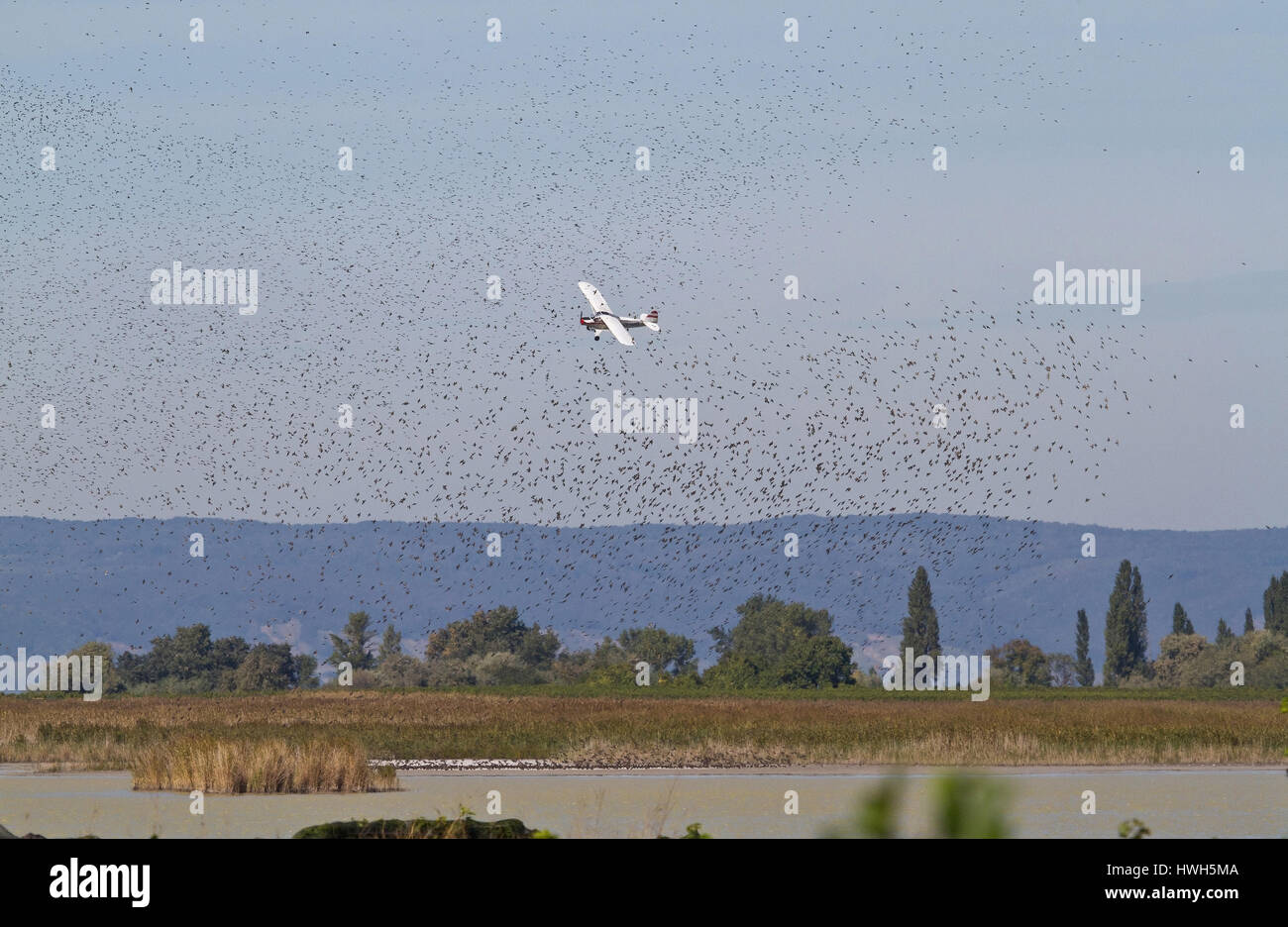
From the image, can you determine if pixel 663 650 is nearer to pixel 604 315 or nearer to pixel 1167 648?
pixel 1167 648

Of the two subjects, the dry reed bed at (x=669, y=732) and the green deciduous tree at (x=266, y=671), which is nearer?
the dry reed bed at (x=669, y=732)

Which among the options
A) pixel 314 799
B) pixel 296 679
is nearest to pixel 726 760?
pixel 314 799

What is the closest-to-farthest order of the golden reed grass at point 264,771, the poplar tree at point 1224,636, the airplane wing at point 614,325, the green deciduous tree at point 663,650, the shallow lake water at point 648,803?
the shallow lake water at point 648,803 → the golden reed grass at point 264,771 → the airplane wing at point 614,325 → the poplar tree at point 1224,636 → the green deciduous tree at point 663,650

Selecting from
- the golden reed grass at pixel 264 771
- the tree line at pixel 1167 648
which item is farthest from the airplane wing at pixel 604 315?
the tree line at pixel 1167 648

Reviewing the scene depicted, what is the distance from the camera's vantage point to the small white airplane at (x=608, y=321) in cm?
5778

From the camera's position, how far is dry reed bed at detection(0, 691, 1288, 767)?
5109 cm

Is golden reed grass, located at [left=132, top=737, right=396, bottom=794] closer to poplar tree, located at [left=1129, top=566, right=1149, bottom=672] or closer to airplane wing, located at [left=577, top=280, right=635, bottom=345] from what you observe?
airplane wing, located at [left=577, top=280, right=635, bottom=345]

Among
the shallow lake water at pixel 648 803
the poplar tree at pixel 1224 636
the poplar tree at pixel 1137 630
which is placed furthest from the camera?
the poplar tree at pixel 1137 630

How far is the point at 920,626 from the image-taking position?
567 ft

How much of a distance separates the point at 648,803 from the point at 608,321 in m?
27.1

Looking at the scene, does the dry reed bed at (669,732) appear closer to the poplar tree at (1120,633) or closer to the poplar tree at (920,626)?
the poplar tree at (1120,633)

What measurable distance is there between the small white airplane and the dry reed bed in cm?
1293

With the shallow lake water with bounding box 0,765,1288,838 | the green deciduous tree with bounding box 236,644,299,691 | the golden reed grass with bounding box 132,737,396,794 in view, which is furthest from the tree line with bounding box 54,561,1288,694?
the golden reed grass with bounding box 132,737,396,794

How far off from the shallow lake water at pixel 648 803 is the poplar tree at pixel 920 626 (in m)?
123
